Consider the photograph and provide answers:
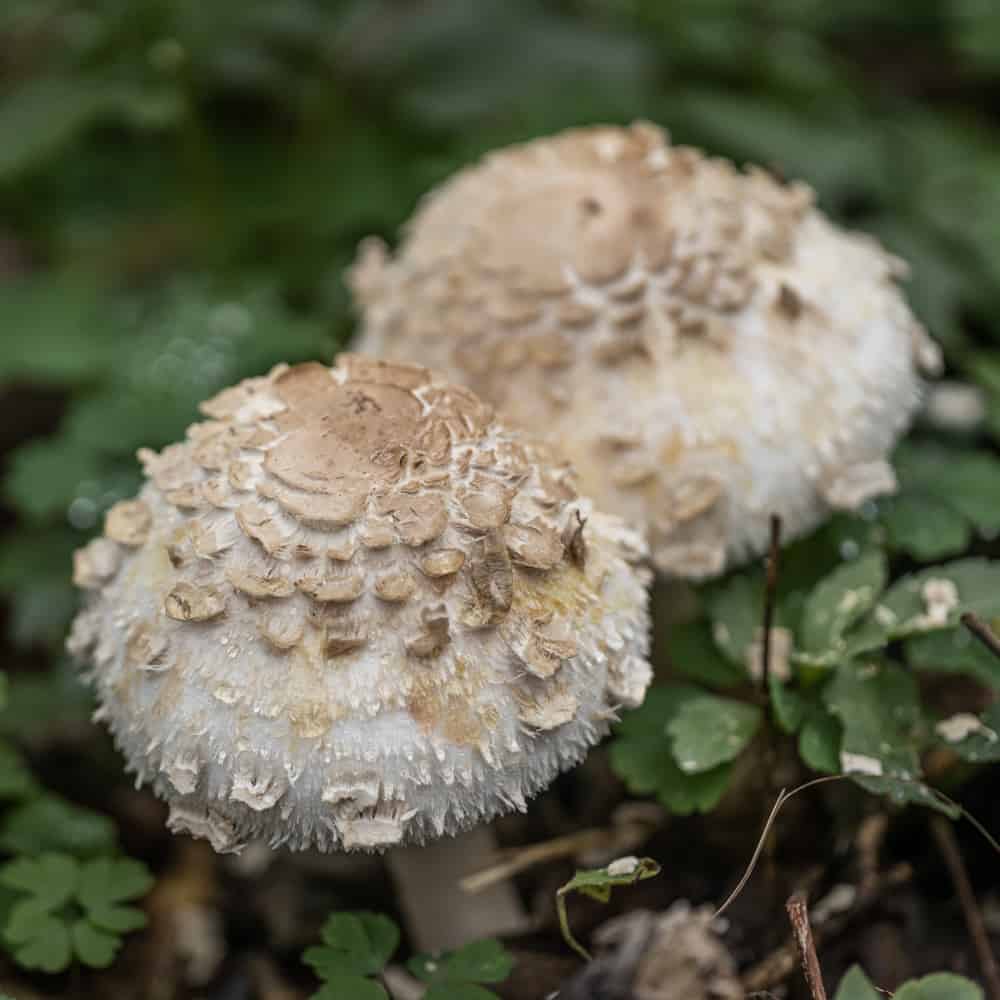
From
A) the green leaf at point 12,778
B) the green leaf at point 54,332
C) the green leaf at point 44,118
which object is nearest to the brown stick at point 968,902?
the green leaf at point 12,778

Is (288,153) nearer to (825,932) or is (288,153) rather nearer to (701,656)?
(701,656)

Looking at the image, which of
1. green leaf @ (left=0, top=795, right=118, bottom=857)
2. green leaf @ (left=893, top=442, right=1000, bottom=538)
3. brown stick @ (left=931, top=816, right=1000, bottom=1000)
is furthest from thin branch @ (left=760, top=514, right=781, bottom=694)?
green leaf @ (left=0, top=795, right=118, bottom=857)

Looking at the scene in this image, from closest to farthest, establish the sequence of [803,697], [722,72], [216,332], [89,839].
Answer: [803,697] < [89,839] < [216,332] < [722,72]

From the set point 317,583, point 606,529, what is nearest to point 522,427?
point 606,529

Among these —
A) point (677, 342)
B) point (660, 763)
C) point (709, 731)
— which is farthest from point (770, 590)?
point (677, 342)

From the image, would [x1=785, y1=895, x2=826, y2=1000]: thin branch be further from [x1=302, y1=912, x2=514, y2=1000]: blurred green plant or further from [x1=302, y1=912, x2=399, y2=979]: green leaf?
[x1=302, y1=912, x2=399, y2=979]: green leaf

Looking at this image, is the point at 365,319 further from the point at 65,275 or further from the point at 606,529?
the point at 65,275

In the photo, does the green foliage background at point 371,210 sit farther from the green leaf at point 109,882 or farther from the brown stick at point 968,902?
the brown stick at point 968,902
